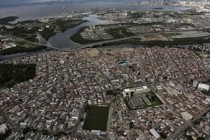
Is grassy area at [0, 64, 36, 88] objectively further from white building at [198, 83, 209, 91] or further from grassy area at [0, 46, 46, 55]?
white building at [198, 83, 209, 91]

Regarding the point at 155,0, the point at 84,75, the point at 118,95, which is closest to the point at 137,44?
the point at 84,75

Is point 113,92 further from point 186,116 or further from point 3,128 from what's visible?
point 3,128

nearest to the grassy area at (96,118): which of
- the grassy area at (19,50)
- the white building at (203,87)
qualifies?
the white building at (203,87)

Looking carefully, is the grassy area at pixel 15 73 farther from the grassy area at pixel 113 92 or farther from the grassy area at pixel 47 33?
the grassy area at pixel 47 33

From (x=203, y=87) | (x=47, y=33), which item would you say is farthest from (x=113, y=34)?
(x=203, y=87)

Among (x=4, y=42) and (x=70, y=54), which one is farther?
(x=4, y=42)

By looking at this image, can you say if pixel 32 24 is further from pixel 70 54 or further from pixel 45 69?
pixel 45 69
